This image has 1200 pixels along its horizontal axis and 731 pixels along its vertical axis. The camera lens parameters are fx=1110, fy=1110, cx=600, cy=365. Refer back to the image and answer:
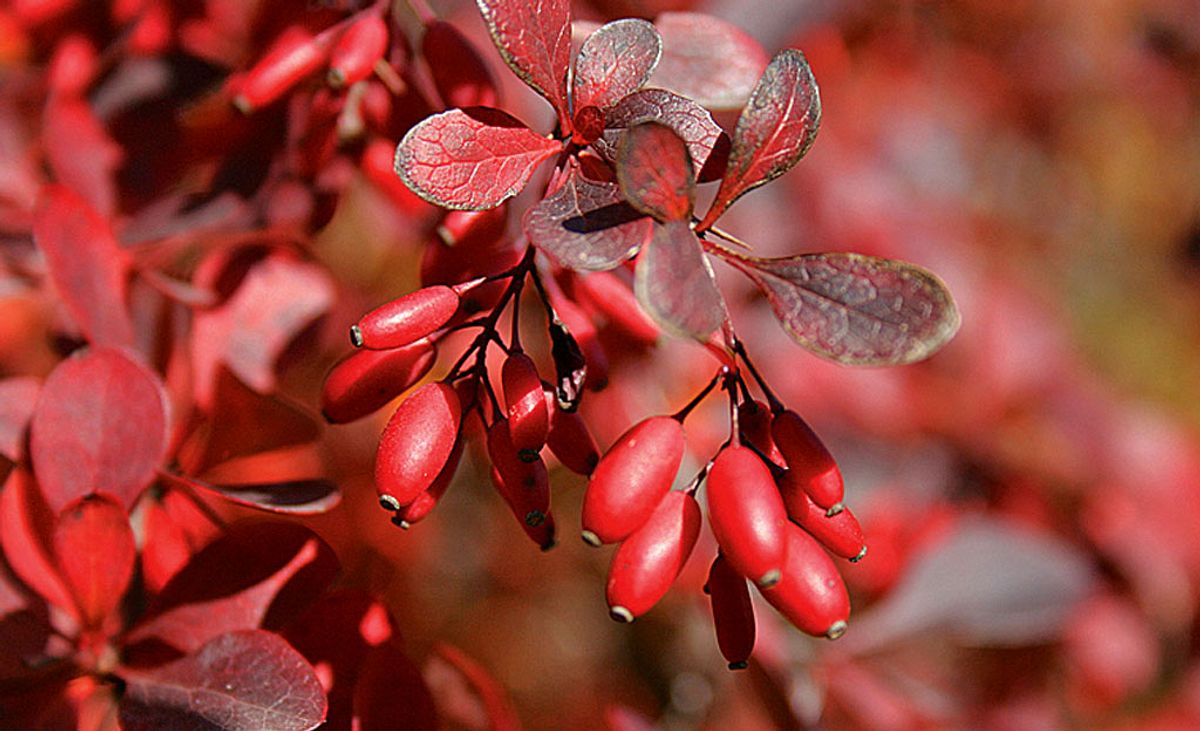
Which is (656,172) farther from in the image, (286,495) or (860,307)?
(286,495)

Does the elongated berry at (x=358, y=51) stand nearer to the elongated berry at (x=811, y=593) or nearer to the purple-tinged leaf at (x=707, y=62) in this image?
the purple-tinged leaf at (x=707, y=62)

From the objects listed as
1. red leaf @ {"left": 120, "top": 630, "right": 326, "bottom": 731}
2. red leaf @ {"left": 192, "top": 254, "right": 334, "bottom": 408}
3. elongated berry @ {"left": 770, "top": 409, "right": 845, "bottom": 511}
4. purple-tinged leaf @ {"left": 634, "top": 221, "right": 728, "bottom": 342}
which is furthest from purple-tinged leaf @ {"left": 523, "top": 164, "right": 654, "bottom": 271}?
red leaf @ {"left": 192, "top": 254, "right": 334, "bottom": 408}

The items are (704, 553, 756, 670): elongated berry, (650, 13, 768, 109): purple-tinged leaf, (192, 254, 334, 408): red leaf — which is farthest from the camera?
(192, 254, 334, 408): red leaf

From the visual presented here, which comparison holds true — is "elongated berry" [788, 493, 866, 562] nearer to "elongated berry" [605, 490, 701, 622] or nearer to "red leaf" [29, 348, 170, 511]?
"elongated berry" [605, 490, 701, 622]

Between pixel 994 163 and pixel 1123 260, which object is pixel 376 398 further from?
pixel 1123 260

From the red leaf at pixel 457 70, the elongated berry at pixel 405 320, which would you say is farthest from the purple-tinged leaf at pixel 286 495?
the red leaf at pixel 457 70

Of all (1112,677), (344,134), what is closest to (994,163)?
(1112,677)
